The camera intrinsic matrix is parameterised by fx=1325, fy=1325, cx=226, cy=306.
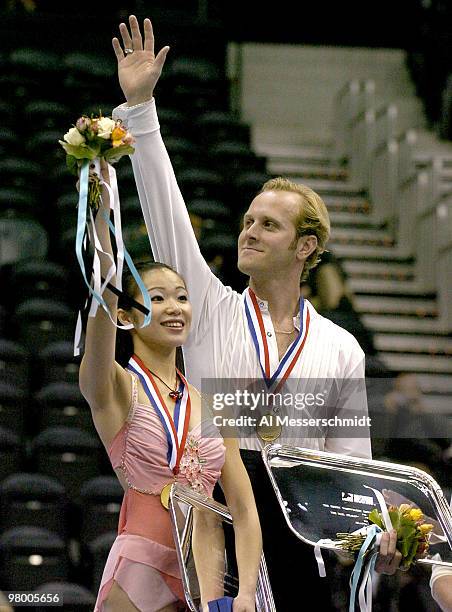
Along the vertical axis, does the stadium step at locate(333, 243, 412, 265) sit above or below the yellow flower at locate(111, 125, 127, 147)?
above

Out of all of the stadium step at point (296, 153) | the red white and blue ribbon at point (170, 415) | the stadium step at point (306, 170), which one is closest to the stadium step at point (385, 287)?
the stadium step at point (306, 170)

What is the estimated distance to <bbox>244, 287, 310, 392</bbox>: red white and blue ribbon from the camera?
11.5ft

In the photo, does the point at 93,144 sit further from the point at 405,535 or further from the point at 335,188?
the point at 335,188

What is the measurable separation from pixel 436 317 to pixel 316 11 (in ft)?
12.9

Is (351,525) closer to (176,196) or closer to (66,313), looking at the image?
(176,196)

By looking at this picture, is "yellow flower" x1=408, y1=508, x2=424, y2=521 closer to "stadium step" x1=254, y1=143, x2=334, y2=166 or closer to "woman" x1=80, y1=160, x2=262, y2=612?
"woman" x1=80, y1=160, x2=262, y2=612

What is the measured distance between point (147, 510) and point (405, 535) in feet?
1.99

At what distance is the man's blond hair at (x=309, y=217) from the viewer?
3707 mm

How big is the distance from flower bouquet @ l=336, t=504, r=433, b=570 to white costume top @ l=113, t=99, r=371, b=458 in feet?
1.65

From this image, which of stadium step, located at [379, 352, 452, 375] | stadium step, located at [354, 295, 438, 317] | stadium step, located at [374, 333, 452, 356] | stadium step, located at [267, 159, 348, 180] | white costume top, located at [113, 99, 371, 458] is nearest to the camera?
Result: white costume top, located at [113, 99, 371, 458]

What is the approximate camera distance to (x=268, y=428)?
342 centimetres

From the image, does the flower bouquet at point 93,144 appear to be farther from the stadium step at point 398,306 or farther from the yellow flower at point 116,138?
the stadium step at point 398,306

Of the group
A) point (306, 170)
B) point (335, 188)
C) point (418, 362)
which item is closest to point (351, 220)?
point (335, 188)

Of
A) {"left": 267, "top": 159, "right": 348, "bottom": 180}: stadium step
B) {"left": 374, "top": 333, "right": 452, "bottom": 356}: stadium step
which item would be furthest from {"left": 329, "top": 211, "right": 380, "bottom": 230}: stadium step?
{"left": 374, "top": 333, "right": 452, "bottom": 356}: stadium step
